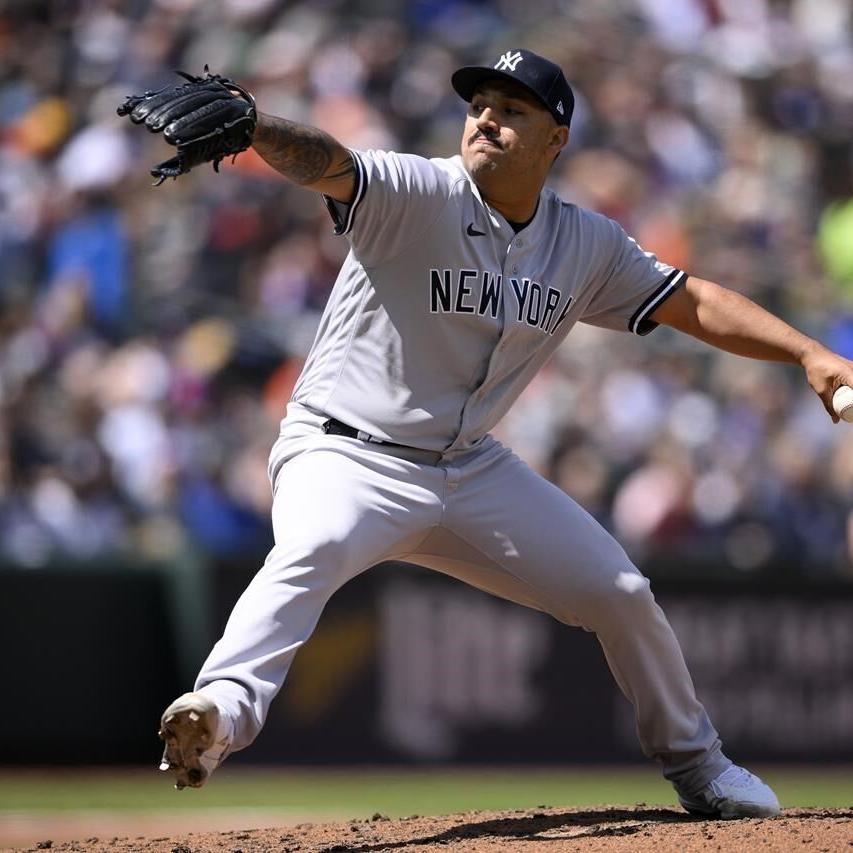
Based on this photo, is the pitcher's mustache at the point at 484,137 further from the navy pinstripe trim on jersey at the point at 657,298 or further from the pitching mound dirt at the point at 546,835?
the pitching mound dirt at the point at 546,835

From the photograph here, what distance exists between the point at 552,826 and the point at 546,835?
20 centimetres

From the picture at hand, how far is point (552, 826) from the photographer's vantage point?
488cm

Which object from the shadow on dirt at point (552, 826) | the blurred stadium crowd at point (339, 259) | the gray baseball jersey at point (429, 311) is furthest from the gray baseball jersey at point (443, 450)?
the blurred stadium crowd at point (339, 259)

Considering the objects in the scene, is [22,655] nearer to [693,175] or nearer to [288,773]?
[288,773]

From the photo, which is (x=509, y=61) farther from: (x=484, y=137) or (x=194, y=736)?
(x=194, y=736)

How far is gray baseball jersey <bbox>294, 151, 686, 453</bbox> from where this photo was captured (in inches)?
174

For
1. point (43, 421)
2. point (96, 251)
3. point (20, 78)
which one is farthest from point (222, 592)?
point (20, 78)

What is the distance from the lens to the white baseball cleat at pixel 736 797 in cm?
488

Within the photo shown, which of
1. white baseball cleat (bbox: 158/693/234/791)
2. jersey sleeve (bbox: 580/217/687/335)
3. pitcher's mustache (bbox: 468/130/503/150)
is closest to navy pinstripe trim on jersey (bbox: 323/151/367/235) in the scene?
pitcher's mustache (bbox: 468/130/503/150)

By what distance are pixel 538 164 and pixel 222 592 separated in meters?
5.14

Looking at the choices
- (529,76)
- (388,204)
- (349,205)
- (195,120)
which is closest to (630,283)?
(529,76)

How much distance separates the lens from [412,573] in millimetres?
9422

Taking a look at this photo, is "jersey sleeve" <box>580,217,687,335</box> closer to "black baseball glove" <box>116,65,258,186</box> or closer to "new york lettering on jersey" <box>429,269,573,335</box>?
"new york lettering on jersey" <box>429,269,573,335</box>

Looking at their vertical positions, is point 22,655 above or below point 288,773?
above
